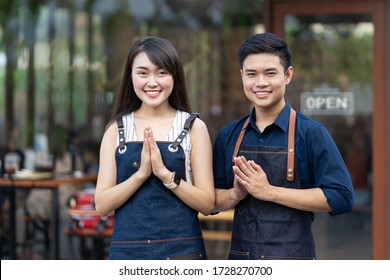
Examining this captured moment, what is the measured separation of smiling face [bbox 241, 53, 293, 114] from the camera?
2.42 metres

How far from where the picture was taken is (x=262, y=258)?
8.02 ft

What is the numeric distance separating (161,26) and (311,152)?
5.78 meters

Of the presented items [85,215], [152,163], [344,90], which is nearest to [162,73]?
[152,163]

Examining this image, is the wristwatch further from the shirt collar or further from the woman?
the shirt collar

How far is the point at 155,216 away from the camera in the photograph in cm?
244

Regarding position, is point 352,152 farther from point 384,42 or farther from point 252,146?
point 252,146

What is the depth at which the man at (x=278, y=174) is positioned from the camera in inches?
93.7

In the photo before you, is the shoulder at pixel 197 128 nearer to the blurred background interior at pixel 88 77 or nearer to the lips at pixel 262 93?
the lips at pixel 262 93

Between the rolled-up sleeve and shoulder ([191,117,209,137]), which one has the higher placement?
shoulder ([191,117,209,137])

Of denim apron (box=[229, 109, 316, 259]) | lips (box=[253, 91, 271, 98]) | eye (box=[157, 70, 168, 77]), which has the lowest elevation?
denim apron (box=[229, 109, 316, 259])

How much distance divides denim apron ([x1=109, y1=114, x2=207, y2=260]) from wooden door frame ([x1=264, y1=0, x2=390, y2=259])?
3.38 metres

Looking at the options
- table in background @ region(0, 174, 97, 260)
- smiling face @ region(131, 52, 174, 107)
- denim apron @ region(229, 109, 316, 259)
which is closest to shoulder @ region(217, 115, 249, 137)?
denim apron @ region(229, 109, 316, 259)
